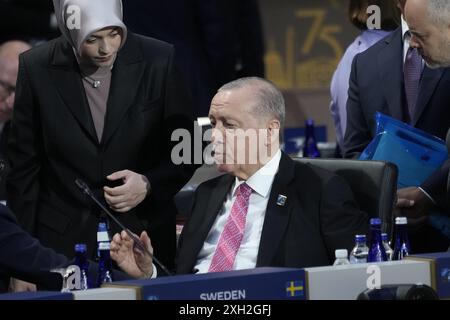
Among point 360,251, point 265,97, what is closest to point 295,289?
point 360,251

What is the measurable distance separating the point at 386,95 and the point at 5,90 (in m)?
1.85

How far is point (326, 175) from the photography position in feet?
13.3

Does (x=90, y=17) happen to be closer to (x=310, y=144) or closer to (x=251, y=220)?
(x=251, y=220)

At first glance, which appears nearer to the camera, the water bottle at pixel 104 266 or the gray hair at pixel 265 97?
the water bottle at pixel 104 266

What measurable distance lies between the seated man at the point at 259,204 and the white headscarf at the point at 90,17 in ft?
1.39

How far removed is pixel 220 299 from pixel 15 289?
1.45m

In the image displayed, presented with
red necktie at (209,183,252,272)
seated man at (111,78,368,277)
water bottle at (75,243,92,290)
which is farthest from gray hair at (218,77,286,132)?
water bottle at (75,243,92,290)

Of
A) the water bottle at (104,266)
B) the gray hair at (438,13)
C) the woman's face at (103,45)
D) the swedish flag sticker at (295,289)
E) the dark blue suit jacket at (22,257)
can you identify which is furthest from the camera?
the woman's face at (103,45)

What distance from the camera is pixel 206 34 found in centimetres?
602

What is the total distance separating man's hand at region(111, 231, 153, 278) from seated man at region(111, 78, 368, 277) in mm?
354

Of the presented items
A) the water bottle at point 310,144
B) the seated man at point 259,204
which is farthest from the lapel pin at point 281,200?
the water bottle at point 310,144

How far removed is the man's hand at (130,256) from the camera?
367 centimetres

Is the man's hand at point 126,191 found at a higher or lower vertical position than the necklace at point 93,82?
lower

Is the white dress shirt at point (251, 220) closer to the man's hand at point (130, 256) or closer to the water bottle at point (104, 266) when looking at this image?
the man's hand at point (130, 256)
